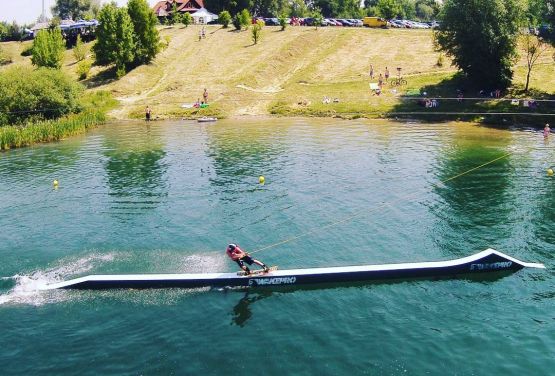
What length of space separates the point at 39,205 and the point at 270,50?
8583cm

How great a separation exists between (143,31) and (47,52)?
70.8ft

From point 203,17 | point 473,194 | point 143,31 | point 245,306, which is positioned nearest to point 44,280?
point 245,306

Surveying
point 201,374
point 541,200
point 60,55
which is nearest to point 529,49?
point 541,200

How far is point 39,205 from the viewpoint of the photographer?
49.4 metres

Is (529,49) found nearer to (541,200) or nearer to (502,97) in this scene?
(502,97)

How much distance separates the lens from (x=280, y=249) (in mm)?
39000

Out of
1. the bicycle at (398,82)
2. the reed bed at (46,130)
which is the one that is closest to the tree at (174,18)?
the reed bed at (46,130)

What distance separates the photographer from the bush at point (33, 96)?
279ft

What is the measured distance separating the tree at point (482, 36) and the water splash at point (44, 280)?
7188 centimetres

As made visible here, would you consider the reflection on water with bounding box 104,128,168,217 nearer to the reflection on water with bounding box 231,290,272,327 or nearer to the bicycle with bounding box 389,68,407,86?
the reflection on water with bounding box 231,290,272,327

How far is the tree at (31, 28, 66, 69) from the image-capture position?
390 ft

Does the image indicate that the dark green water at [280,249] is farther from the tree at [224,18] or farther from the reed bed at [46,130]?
the tree at [224,18]

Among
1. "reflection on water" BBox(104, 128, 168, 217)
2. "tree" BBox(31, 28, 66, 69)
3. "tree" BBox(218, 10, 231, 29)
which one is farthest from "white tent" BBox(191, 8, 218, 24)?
"reflection on water" BBox(104, 128, 168, 217)

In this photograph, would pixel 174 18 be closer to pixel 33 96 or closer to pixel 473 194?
pixel 33 96
